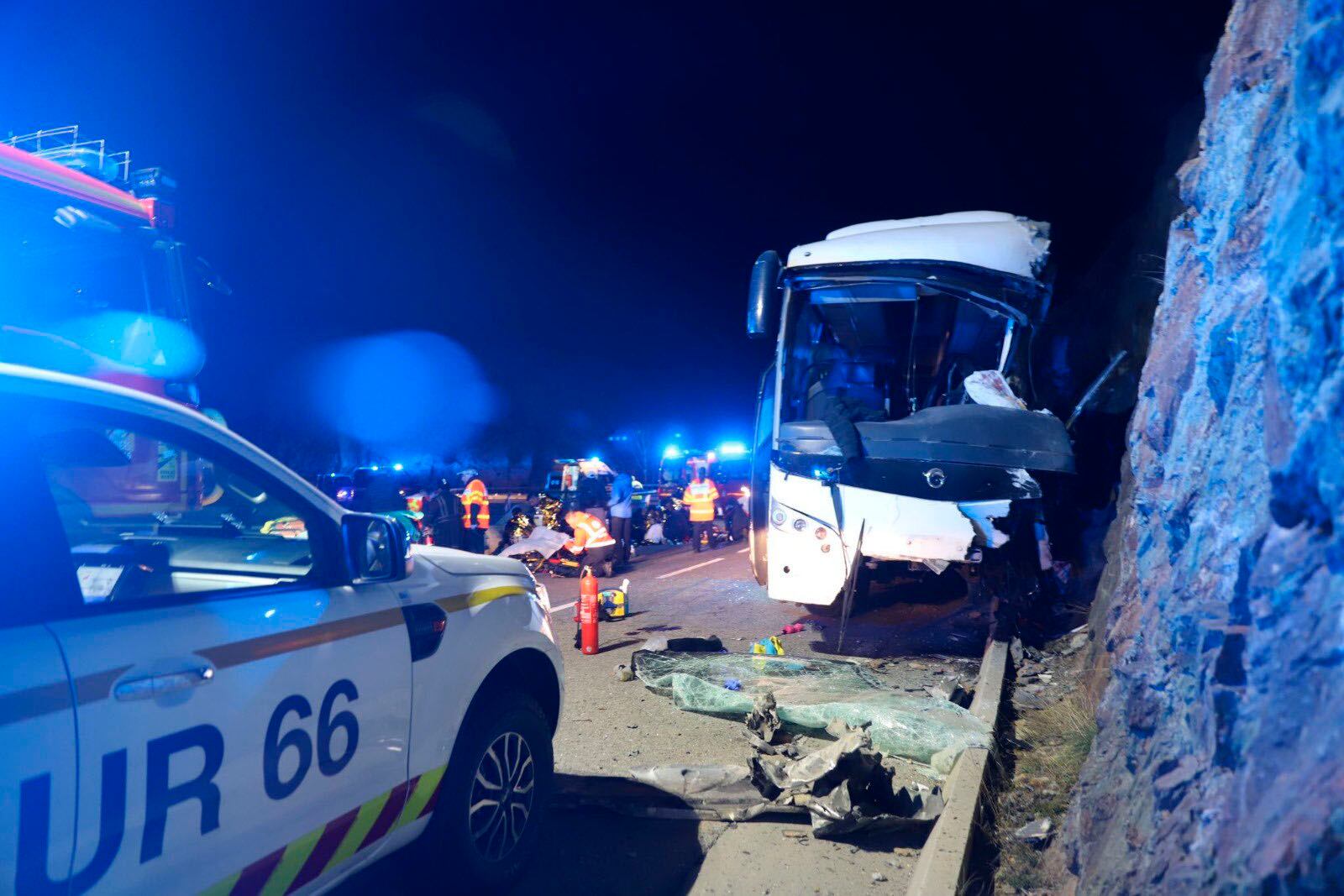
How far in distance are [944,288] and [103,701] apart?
23.5 ft

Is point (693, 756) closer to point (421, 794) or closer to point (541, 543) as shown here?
point (421, 794)

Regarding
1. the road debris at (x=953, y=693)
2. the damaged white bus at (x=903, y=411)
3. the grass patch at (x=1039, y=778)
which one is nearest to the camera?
the grass patch at (x=1039, y=778)

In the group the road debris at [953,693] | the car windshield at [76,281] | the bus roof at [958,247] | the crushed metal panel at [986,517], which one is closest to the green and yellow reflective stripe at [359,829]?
the car windshield at [76,281]

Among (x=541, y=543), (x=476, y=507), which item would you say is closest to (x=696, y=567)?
(x=541, y=543)

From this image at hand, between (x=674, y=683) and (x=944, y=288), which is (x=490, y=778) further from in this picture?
(x=944, y=288)

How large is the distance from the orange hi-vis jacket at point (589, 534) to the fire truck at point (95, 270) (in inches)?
287

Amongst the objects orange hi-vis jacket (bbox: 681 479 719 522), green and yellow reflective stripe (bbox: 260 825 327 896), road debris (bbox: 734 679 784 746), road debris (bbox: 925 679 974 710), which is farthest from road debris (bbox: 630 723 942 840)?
orange hi-vis jacket (bbox: 681 479 719 522)

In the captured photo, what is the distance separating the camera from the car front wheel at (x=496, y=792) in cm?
307

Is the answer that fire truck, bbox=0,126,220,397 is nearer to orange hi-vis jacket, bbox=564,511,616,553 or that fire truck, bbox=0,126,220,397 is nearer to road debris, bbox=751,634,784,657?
road debris, bbox=751,634,784,657

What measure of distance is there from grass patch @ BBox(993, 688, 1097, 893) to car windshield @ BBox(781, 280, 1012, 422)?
9.51 feet

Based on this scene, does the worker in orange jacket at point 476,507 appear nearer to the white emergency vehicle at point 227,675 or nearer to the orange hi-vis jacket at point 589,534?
the orange hi-vis jacket at point 589,534

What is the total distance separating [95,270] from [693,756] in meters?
4.95

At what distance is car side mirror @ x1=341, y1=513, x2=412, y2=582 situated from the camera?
8.54 feet

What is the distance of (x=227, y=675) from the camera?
2.09 m
